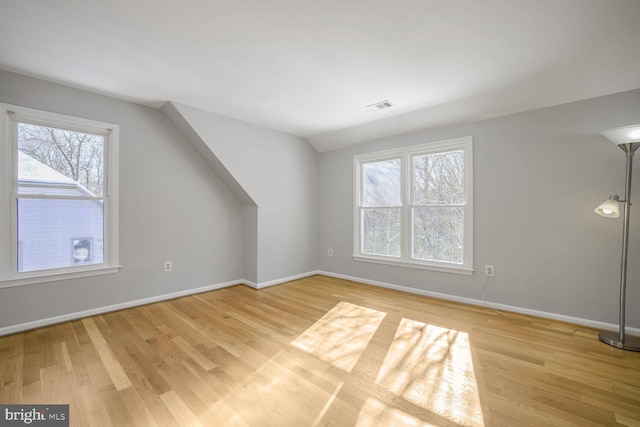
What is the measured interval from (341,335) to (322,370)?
603 millimetres

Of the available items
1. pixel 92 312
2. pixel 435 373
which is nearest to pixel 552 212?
pixel 435 373

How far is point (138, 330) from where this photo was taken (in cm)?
269

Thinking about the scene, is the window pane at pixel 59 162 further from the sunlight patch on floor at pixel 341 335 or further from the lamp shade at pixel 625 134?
the lamp shade at pixel 625 134

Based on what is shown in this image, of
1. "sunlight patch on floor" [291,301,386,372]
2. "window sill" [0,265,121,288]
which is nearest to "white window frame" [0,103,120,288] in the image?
"window sill" [0,265,121,288]

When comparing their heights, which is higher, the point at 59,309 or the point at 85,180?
the point at 85,180

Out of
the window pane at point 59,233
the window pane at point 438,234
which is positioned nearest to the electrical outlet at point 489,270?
the window pane at point 438,234

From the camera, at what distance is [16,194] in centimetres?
267

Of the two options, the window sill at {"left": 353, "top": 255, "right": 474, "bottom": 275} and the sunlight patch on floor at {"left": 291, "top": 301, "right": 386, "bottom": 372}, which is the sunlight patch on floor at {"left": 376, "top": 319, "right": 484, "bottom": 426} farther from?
the window sill at {"left": 353, "top": 255, "right": 474, "bottom": 275}

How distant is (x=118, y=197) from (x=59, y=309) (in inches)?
50.4

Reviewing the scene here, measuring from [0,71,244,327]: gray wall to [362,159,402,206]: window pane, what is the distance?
2169 millimetres

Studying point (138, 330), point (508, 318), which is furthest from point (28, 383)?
point (508, 318)

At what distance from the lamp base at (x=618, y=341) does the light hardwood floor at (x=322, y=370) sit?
8 centimetres

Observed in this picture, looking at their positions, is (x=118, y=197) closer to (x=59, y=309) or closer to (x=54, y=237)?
(x=54, y=237)

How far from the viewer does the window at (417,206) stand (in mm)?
3588
